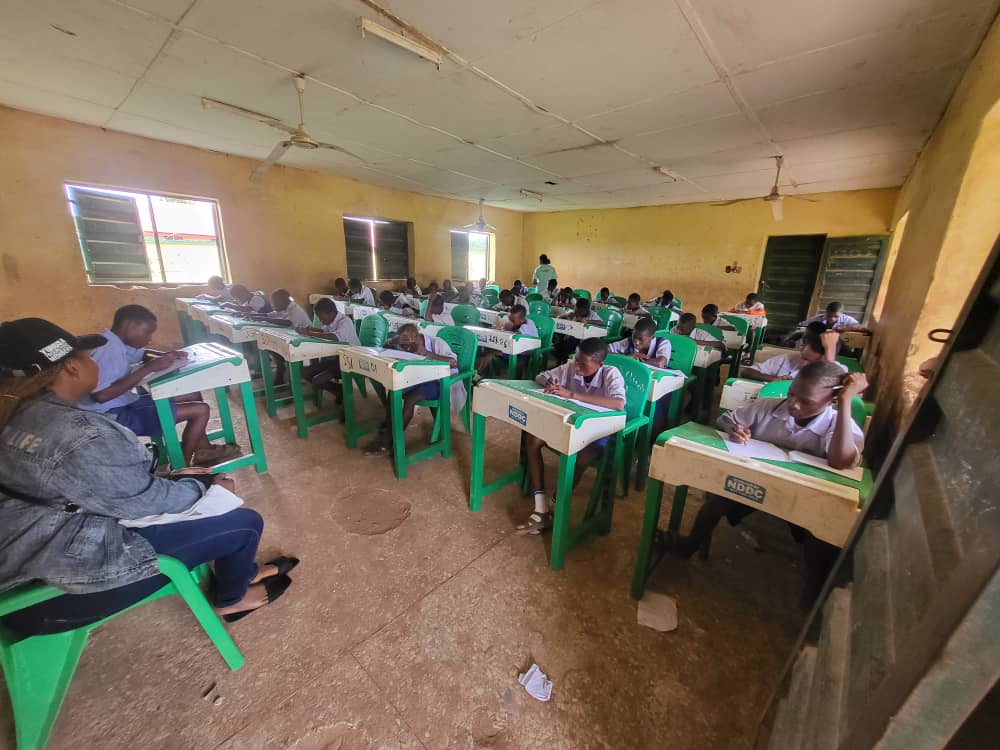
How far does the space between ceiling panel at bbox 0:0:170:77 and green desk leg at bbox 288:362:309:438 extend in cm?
247

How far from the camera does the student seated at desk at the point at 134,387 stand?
91.2 inches

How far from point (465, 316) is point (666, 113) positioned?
10.1 ft

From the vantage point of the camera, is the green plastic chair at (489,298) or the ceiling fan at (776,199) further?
the green plastic chair at (489,298)

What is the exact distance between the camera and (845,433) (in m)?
1.51

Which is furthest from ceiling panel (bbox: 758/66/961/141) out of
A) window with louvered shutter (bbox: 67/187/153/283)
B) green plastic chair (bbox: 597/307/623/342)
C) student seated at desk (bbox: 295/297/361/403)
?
window with louvered shutter (bbox: 67/187/153/283)

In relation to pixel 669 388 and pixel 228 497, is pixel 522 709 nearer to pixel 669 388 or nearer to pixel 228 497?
pixel 228 497

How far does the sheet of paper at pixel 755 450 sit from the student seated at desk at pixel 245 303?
5.19 meters

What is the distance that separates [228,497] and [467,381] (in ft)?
7.12

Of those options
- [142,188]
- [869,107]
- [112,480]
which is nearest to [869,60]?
[869,107]

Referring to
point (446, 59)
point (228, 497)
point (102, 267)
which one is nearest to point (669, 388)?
point (228, 497)

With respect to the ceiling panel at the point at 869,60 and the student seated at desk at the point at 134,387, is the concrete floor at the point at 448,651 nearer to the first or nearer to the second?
the student seated at desk at the point at 134,387

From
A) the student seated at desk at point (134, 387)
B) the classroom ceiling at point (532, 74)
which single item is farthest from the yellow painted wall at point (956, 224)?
the student seated at desk at point (134, 387)

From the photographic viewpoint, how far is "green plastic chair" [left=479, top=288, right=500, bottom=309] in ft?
26.2

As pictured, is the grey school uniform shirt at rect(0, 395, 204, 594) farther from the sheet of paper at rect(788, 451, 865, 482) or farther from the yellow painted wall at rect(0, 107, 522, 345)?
the yellow painted wall at rect(0, 107, 522, 345)
